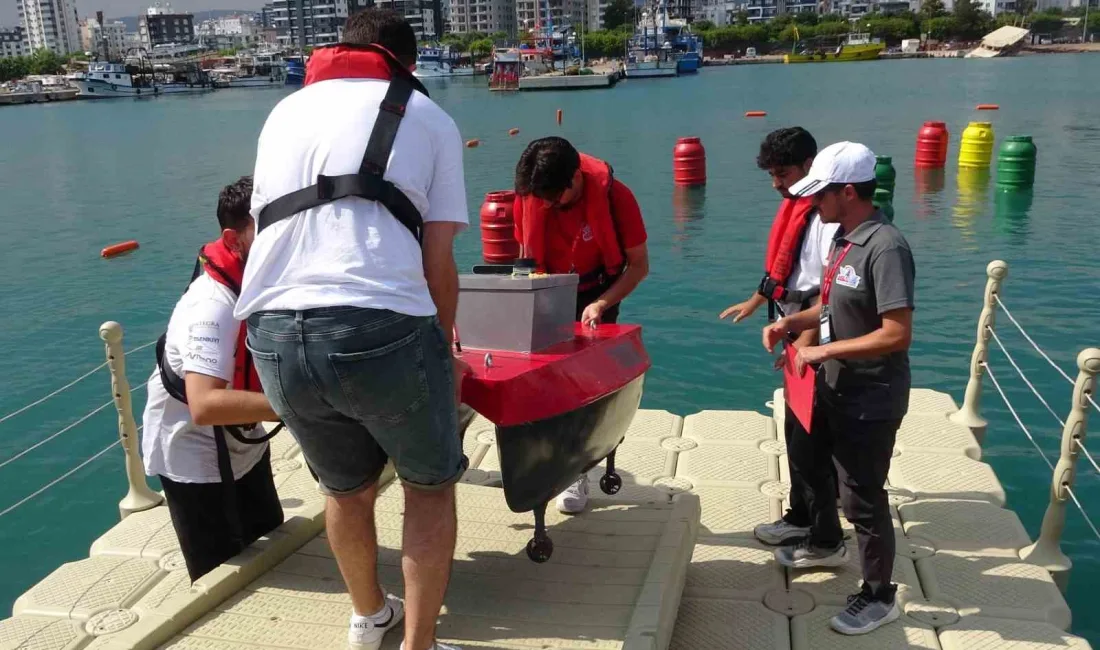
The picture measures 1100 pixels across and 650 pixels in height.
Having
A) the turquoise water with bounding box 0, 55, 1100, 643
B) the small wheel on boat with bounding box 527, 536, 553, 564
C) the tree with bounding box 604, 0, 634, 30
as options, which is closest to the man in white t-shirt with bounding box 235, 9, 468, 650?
the small wheel on boat with bounding box 527, 536, 553, 564

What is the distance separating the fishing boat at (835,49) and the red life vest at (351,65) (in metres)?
118


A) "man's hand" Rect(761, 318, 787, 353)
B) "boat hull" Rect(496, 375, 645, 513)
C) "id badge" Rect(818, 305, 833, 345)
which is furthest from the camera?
"man's hand" Rect(761, 318, 787, 353)

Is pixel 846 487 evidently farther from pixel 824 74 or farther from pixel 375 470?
pixel 824 74

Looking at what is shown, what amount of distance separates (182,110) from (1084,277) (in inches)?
2585

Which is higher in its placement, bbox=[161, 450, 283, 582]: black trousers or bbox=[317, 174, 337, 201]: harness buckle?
bbox=[317, 174, 337, 201]: harness buckle

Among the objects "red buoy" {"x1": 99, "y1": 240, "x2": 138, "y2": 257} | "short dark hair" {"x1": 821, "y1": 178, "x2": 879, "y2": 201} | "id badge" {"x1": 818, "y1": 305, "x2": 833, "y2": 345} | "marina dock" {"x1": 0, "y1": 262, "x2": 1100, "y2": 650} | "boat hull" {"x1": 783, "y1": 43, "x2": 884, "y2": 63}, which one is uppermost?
"boat hull" {"x1": 783, "y1": 43, "x2": 884, "y2": 63}

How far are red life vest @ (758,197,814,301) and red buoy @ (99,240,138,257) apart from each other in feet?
49.4

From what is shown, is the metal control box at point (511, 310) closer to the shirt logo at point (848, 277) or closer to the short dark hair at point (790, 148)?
the shirt logo at point (848, 277)

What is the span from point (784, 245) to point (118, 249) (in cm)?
1537

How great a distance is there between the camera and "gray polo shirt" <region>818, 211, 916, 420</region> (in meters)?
3.21

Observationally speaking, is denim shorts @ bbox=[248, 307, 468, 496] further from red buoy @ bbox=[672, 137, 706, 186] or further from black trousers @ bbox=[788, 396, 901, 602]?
red buoy @ bbox=[672, 137, 706, 186]

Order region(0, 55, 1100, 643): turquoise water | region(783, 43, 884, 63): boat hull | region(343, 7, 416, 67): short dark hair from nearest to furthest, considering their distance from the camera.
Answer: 1. region(343, 7, 416, 67): short dark hair
2. region(0, 55, 1100, 643): turquoise water
3. region(783, 43, 884, 63): boat hull

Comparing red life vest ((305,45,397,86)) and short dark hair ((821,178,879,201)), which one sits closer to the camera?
red life vest ((305,45,397,86))

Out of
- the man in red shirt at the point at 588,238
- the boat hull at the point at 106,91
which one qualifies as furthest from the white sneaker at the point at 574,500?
the boat hull at the point at 106,91
